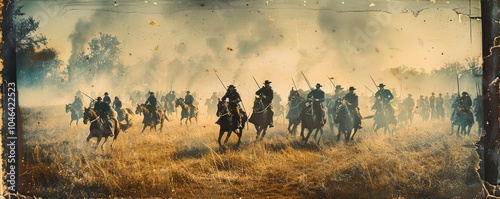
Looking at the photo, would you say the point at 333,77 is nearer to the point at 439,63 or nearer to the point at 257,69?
the point at 257,69

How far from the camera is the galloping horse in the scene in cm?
404

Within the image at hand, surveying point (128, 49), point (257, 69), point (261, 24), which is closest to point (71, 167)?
point (128, 49)

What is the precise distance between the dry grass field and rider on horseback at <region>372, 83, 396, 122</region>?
186 mm

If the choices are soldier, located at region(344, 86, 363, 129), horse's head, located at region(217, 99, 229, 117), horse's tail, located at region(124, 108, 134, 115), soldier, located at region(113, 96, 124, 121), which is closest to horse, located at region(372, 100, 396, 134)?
soldier, located at region(344, 86, 363, 129)

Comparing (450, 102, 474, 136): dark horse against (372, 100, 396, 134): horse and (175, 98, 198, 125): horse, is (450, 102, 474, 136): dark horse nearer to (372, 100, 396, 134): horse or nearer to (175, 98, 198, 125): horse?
(372, 100, 396, 134): horse

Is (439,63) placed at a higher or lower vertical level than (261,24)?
lower

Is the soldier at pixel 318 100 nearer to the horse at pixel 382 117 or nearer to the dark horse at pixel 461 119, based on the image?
the horse at pixel 382 117

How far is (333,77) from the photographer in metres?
4.07

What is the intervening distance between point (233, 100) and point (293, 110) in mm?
590

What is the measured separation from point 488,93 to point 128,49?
351cm

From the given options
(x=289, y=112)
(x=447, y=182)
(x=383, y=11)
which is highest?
(x=383, y=11)

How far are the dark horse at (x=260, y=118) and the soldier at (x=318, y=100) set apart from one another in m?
0.44

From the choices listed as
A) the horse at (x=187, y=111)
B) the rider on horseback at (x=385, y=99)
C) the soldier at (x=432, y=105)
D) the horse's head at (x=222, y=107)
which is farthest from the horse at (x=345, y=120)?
the horse at (x=187, y=111)

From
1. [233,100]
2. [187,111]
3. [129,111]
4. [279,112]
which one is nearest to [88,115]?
[129,111]
